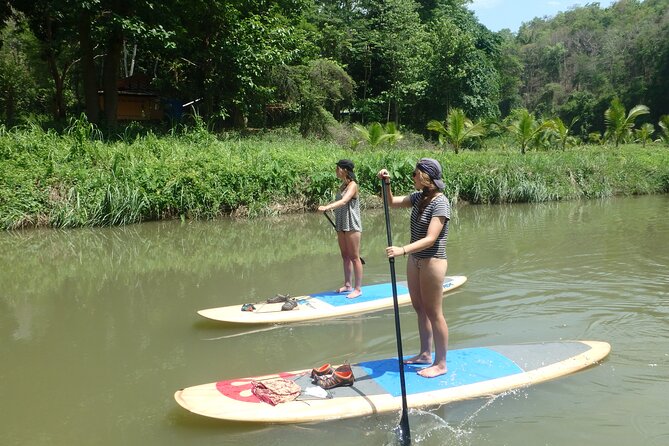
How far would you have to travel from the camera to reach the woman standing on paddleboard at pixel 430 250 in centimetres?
419

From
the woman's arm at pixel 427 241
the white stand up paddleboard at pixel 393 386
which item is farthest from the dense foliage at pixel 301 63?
the woman's arm at pixel 427 241

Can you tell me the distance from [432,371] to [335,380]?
2.53 feet

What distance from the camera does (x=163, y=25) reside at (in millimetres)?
17078

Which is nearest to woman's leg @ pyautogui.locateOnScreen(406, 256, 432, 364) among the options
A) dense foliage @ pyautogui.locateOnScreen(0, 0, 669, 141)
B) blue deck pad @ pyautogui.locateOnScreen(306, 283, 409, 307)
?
Answer: blue deck pad @ pyautogui.locateOnScreen(306, 283, 409, 307)

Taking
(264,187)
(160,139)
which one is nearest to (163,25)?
(160,139)

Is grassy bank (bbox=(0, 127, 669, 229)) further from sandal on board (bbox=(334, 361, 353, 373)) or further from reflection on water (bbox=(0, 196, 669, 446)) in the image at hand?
sandal on board (bbox=(334, 361, 353, 373))

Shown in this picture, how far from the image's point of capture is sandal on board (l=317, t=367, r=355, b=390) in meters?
4.30

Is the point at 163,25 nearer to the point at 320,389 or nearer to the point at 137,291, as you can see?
the point at 137,291

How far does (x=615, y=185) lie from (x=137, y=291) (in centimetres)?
1638

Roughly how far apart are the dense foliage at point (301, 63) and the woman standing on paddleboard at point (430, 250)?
1343 cm

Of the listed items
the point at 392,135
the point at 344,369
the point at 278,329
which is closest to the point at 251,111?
the point at 392,135

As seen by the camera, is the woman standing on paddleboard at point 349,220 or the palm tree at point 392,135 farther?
the palm tree at point 392,135

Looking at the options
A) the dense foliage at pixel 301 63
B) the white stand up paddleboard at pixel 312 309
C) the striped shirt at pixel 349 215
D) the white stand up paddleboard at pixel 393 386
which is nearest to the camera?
the white stand up paddleboard at pixel 393 386

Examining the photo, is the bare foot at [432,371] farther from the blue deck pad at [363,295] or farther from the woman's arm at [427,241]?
the blue deck pad at [363,295]
